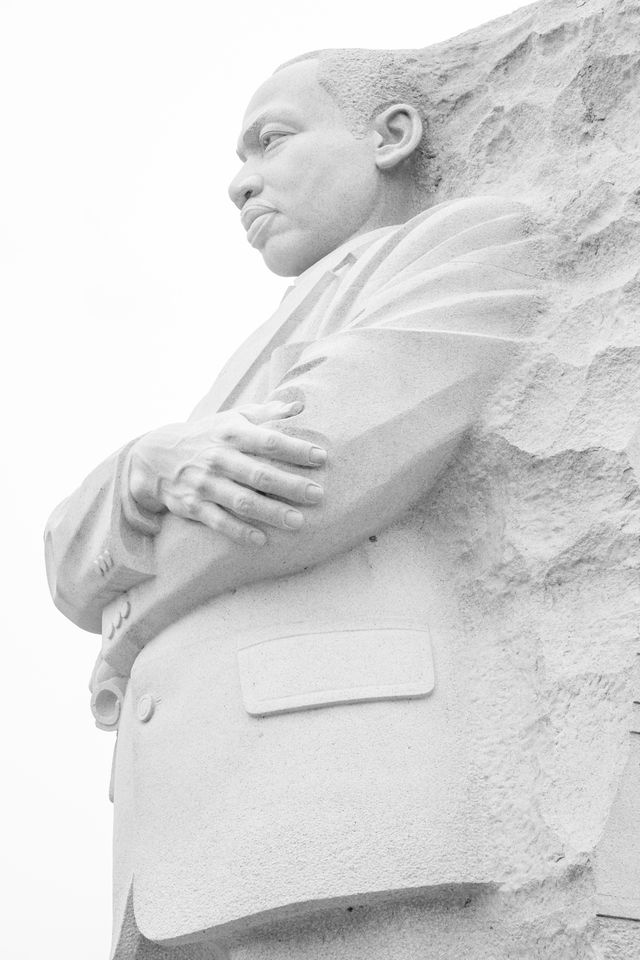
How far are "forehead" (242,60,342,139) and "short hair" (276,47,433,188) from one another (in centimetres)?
2

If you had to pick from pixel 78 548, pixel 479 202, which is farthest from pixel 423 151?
pixel 78 548

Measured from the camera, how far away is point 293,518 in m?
3.62

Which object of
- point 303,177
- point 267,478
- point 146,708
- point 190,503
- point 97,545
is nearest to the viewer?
point 267,478

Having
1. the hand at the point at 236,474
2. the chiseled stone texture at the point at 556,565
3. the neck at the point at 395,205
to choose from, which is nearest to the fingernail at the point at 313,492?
the hand at the point at 236,474

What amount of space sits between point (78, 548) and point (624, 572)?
1388 mm

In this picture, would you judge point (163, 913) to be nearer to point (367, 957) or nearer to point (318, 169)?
point (367, 957)

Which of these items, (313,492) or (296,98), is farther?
(296,98)

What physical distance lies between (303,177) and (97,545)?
1.33m

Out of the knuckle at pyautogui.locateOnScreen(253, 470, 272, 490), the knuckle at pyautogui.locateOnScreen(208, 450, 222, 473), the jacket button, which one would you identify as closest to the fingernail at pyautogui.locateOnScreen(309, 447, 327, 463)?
the knuckle at pyautogui.locateOnScreen(253, 470, 272, 490)

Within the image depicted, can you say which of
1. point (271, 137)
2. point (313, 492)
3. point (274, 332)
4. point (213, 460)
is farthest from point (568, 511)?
point (271, 137)

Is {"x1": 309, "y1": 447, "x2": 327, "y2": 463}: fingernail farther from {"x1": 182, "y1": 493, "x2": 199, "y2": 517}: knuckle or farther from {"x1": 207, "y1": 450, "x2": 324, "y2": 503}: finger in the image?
{"x1": 182, "y1": 493, "x2": 199, "y2": 517}: knuckle

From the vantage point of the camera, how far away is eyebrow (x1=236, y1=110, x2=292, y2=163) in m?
4.72

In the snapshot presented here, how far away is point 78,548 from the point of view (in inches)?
160

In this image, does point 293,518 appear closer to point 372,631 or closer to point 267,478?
point 267,478
